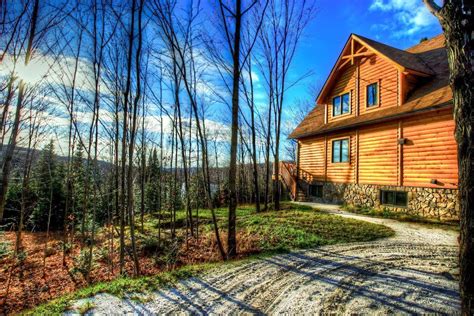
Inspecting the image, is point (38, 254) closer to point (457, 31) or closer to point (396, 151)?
point (457, 31)

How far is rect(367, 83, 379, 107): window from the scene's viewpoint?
38.6 feet

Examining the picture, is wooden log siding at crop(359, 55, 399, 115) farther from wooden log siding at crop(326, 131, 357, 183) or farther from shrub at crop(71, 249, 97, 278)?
shrub at crop(71, 249, 97, 278)

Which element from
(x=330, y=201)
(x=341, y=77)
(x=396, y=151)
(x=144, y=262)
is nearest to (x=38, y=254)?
(x=144, y=262)

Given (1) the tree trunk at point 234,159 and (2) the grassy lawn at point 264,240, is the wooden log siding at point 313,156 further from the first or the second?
(1) the tree trunk at point 234,159

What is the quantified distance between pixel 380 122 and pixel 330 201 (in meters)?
4.95

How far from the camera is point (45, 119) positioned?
396 inches

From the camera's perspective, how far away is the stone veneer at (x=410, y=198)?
28.1ft

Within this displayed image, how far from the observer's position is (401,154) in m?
10.3

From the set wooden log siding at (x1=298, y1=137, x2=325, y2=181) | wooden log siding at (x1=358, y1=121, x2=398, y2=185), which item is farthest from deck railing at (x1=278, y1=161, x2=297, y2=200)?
wooden log siding at (x1=358, y1=121, x2=398, y2=185)

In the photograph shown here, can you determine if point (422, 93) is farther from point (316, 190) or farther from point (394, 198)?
point (316, 190)

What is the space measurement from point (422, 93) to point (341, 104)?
13.4 feet

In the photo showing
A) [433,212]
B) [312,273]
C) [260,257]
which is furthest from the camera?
[433,212]

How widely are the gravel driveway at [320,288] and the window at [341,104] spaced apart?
30.9ft

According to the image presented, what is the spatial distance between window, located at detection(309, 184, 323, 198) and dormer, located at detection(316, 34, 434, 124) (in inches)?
155
